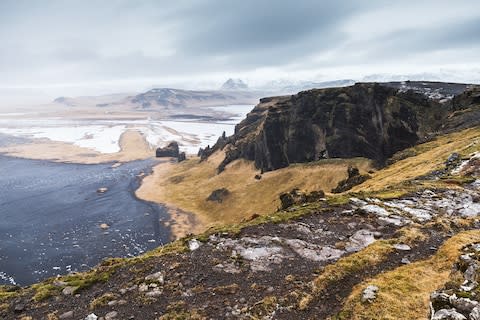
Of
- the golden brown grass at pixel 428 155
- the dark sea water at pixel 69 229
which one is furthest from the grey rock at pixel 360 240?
the dark sea water at pixel 69 229

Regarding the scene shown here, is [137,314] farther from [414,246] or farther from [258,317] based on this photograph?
[414,246]

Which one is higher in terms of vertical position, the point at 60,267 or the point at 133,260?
the point at 133,260

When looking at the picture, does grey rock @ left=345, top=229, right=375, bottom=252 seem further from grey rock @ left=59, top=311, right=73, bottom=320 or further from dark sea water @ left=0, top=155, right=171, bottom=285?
dark sea water @ left=0, top=155, right=171, bottom=285

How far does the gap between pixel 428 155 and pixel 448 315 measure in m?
70.0

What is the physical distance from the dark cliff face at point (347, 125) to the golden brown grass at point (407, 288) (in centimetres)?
8716

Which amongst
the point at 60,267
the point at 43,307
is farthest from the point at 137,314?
the point at 60,267

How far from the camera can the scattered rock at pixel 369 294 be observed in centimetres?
1916

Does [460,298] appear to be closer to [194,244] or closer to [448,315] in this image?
[448,315]

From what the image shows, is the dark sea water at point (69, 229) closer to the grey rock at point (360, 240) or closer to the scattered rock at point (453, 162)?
the scattered rock at point (453, 162)

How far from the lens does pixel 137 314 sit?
68.8 feet

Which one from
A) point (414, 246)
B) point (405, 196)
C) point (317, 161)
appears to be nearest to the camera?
point (414, 246)

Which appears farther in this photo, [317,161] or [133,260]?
[317,161]

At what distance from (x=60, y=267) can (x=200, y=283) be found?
8693 centimetres

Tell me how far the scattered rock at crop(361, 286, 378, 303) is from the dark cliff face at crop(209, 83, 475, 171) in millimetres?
92969
